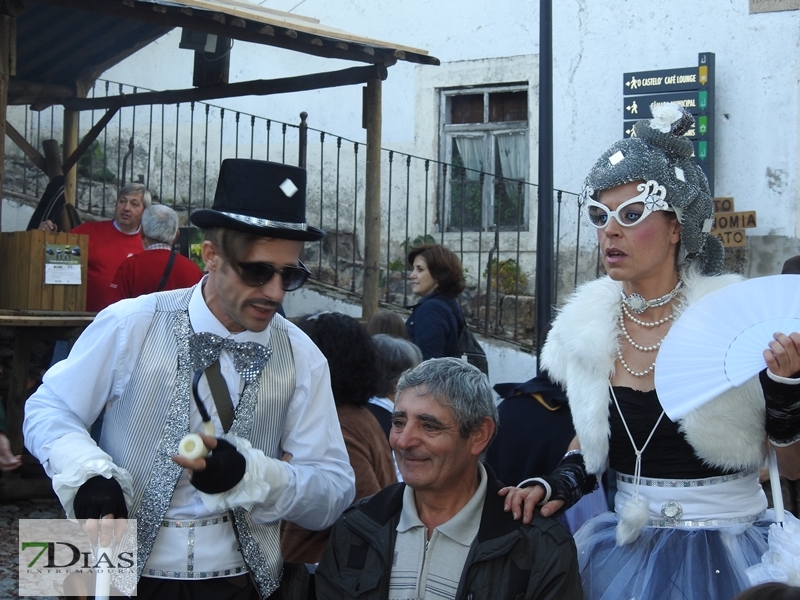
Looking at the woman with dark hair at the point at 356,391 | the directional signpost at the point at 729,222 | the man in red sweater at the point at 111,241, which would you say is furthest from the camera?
the directional signpost at the point at 729,222

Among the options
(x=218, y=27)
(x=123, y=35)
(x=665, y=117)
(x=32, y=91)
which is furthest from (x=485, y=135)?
(x=665, y=117)

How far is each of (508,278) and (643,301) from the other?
7.56 metres

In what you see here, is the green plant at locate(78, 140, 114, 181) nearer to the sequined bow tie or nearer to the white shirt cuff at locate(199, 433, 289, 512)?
the sequined bow tie

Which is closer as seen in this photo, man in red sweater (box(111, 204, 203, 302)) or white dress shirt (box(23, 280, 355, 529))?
white dress shirt (box(23, 280, 355, 529))

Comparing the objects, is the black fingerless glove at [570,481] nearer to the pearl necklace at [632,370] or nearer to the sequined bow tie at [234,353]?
the pearl necklace at [632,370]

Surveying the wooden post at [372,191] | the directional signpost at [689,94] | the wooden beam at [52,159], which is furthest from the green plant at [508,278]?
the wooden beam at [52,159]

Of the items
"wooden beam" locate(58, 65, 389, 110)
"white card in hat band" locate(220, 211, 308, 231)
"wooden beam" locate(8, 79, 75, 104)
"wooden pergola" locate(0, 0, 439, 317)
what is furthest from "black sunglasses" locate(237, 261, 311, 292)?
"wooden beam" locate(8, 79, 75, 104)

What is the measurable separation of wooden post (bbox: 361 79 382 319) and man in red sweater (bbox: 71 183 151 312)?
5.78 ft

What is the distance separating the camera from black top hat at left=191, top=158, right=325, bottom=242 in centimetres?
256

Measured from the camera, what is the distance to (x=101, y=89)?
1263 centimetres

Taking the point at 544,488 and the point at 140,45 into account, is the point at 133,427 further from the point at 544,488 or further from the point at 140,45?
the point at 140,45

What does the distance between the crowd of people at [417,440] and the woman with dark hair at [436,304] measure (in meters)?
3.21

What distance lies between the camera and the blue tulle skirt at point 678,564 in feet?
8.50

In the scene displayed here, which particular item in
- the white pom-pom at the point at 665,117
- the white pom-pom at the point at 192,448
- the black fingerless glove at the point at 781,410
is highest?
the white pom-pom at the point at 665,117
